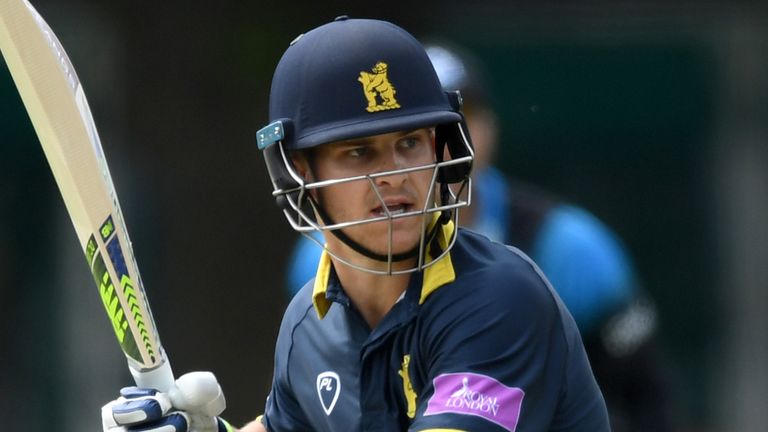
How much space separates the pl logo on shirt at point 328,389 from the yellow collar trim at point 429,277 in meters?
0.13

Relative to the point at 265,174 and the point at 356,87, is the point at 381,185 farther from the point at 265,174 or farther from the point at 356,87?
the point at 265,174

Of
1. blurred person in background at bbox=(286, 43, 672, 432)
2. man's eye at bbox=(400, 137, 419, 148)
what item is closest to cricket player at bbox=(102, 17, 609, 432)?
man's eye at bbox=(400, 137, 419, 148)

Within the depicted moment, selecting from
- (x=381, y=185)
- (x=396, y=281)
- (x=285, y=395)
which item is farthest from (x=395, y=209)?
(x=285, y=395)

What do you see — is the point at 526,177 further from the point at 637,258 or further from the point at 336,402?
the point at 336,402

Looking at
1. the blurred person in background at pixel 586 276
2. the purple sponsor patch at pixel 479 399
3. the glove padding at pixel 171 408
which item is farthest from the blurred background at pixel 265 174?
the purple sponsor patch at pixel 479 399

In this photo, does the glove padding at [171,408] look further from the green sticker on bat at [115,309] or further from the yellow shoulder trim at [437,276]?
the yellow shoulder trim at [437,276]

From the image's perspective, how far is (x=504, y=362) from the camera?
281 cm

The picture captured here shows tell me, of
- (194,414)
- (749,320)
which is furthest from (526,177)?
(194,414)

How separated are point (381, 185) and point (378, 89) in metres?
0.18

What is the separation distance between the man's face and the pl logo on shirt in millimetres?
265

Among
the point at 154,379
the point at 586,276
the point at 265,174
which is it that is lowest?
the point at 265,174

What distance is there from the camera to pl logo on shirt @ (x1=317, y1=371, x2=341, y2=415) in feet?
9.95

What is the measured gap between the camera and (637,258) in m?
6.64

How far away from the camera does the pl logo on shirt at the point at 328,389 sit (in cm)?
303
